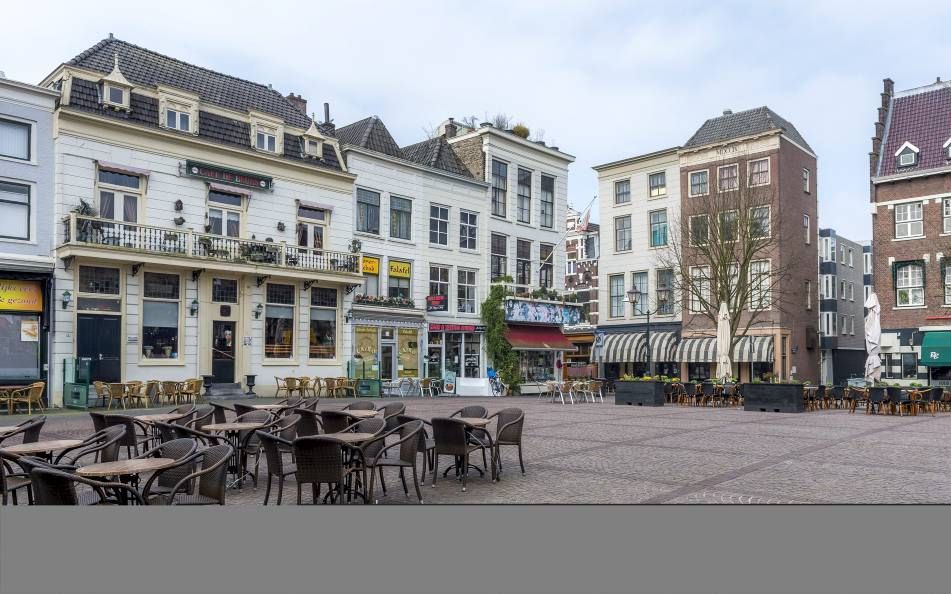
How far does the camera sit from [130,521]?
6887mm

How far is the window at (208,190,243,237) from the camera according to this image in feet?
85.7

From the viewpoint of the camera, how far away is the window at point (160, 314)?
24.1 meters

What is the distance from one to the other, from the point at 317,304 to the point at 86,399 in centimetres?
939

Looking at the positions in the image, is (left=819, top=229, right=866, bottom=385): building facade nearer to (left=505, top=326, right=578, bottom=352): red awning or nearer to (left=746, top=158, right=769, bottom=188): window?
(left=746, top=158, right=769, bottom=188): window

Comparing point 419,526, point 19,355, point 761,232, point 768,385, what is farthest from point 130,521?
point 761,232

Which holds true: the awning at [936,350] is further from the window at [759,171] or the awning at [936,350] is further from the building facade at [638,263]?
the building facade at [638,263]

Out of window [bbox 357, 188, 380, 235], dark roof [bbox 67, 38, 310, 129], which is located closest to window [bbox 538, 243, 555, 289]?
window [bbox 357, 188, 380, 235]

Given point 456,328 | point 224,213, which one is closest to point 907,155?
point 456,328

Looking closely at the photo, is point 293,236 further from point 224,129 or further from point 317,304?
point 224,129

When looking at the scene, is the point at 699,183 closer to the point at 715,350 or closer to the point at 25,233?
the point at 715,350

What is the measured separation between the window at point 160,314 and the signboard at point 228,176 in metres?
3.73

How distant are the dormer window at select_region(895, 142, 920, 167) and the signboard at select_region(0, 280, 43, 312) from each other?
38182mm

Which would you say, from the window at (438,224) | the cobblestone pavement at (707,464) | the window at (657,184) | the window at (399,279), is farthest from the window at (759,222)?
the window at (399,279)

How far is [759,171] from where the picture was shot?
38.8m
